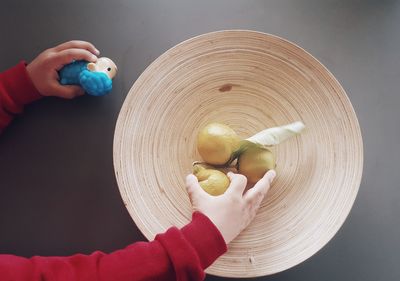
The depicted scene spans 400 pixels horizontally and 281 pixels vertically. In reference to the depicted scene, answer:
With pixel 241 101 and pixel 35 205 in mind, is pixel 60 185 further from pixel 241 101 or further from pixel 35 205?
pixel 241 101

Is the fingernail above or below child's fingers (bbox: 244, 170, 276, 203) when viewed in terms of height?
above

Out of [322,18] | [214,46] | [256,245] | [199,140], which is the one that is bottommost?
[256,245]

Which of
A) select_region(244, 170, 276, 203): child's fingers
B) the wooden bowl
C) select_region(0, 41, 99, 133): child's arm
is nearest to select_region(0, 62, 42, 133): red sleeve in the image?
select_region(0, 41, 99, 133): child's arm

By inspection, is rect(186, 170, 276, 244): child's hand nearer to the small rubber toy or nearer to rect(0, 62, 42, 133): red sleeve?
the small rubber toy

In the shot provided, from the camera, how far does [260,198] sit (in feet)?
2.16

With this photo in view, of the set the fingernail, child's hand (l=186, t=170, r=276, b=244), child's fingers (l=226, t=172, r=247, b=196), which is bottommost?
child's hand (l=186, t=170, r=276, b=244)

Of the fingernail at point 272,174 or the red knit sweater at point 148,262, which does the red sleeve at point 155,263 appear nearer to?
the red knit sweater at point 148,262

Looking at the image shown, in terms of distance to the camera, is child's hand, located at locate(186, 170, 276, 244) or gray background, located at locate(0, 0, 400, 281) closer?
child's hand, located at locate(186, 170, 276, 244)

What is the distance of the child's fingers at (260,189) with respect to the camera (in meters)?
0.64

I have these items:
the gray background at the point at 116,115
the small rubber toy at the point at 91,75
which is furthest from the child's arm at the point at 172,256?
the small rubber toy at the point at 91,75

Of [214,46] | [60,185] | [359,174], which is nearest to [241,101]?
[214,46]

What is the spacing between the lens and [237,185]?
2.07 ft

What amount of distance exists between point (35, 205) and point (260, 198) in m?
0.41

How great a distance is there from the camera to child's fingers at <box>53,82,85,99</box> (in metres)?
0.76
